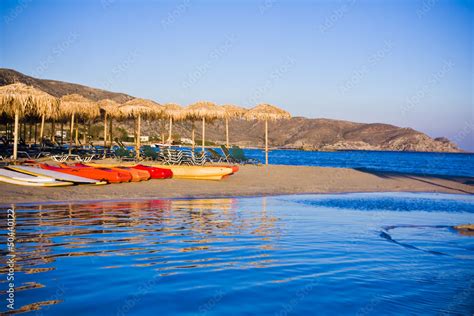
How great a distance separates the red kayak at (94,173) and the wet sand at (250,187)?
0.34m

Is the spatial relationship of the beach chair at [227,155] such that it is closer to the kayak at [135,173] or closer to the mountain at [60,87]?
the kayak at [135,173]

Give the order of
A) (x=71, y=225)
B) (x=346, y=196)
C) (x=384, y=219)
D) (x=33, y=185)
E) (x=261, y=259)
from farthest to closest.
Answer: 1. (x=346, y=196)
2. (x=33, y=185)
3. (x=384, y=219)
4. (x=71, y=225)
5. (x=261, y=259)

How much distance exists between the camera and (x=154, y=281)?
493 cm

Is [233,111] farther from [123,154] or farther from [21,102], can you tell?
[21,102]

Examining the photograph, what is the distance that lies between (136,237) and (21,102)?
12127 mm

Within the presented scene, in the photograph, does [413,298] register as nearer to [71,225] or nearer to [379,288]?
Answer: [379,288]

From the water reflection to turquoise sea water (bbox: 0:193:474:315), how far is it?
0.02 metres

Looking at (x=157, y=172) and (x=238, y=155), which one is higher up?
(x=238, y=155)

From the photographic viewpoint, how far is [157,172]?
15930mm

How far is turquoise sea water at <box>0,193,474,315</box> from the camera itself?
4.36m

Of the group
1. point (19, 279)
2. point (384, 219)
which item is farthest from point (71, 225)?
point (384, 219)

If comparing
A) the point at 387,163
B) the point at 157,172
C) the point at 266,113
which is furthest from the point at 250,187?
the point at 387,163

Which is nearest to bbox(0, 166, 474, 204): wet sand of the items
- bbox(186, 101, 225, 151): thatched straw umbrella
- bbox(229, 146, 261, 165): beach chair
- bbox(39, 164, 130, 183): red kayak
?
bbox(39, 164, 130, 183): red kayak

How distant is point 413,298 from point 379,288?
0.38 meters
